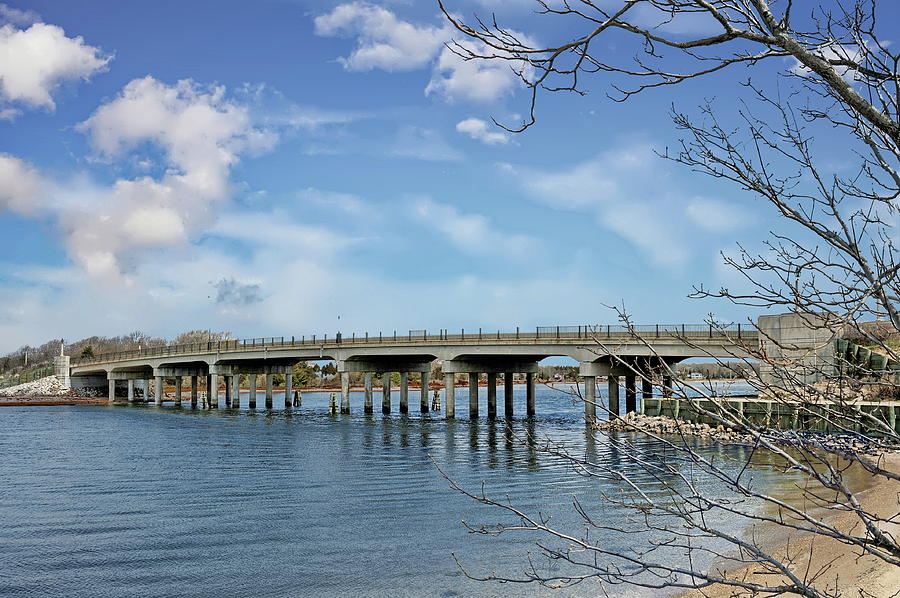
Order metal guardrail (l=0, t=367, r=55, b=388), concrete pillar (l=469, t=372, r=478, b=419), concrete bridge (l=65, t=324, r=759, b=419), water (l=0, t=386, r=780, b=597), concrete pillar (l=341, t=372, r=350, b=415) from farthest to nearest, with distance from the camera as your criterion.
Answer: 1. metal guardrail (l=0, t=367, r=55, b=388)
2. concrete pillar (l=341, t=372, r=350, b=415)
3. concrete pillar (l=469, t=372, r=478, b=419)
4. concrete bridge (l=65, t=324, r=759, b=419)
5. water (l=0, t=386, r=780, b=597)

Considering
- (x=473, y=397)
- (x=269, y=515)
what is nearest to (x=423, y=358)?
(x=473, y=397)

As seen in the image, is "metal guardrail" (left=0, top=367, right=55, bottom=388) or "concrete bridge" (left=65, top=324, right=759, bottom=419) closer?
"concrete bridge" (left=65, top=324, right=759, bottom=419)

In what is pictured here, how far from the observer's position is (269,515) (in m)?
22.7

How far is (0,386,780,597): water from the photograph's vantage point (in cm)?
1552

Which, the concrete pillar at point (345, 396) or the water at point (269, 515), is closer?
the water at point (269, 515)

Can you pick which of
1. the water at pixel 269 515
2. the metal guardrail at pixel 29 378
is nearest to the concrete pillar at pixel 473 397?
the water at pixel 269 515

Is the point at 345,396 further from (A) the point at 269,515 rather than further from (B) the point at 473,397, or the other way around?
(A) the point at 269,515

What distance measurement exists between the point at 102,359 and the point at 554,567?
108262mm

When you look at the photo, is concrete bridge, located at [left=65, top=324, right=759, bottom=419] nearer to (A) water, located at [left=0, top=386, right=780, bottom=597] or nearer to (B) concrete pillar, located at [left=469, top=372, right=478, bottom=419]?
(B) concrete pillar, located at [left=469, top=372, right=478, bottom=419]

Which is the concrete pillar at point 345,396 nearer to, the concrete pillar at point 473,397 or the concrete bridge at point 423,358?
the concrete bridge at point 423,358

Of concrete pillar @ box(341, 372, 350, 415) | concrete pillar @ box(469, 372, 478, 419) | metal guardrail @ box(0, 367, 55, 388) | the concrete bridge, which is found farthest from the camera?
metal guardrail @ box(0, 367, 55, 388)

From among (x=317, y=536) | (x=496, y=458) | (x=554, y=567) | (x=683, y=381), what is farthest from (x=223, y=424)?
(x=683, y=381)

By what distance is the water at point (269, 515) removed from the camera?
50.9 feet

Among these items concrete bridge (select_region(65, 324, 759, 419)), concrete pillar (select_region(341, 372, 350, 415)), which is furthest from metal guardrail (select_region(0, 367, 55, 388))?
concrete pillar (select_region(341, 372, 350, 415))
